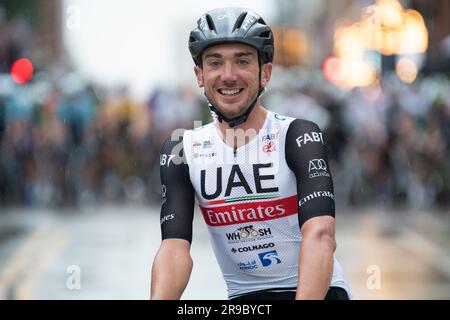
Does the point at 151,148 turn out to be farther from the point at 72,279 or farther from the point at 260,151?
the point at 260,151

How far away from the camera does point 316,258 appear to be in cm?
430

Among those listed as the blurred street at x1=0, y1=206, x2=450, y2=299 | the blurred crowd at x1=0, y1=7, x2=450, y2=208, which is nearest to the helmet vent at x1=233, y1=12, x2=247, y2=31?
the blurred street at x1=0, y1=206, x2=450, y2=299

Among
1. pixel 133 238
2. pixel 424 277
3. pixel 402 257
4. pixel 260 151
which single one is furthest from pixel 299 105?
pixel 260 151

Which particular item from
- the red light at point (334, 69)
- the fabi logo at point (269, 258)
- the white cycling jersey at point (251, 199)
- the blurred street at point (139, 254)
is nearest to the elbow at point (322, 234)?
the white cycling jersey at point (251, 199)

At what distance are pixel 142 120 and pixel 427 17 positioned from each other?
14448mm

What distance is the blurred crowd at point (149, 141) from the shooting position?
22.8m

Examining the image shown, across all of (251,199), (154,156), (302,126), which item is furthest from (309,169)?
(154,156)

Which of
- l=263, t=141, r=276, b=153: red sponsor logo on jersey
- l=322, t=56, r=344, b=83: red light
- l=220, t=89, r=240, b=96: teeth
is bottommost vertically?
l=263, t=141, r=276, b=153: red sponsor logo on jersey

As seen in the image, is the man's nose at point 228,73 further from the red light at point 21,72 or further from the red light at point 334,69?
the red light at point 334,69

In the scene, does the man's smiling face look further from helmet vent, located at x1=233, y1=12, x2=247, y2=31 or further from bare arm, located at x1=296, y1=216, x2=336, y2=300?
bare arm, located at x1=296, y1=216, x2=336, y2=300

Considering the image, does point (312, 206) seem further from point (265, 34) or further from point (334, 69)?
point (334, 69)

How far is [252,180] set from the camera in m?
4.86

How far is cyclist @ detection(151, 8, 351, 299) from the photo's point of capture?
458 cm

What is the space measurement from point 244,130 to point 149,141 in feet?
64.8
